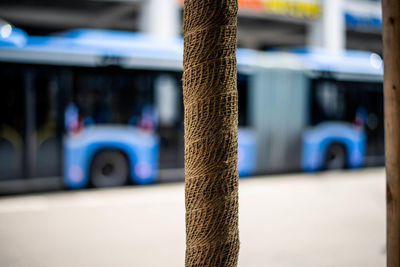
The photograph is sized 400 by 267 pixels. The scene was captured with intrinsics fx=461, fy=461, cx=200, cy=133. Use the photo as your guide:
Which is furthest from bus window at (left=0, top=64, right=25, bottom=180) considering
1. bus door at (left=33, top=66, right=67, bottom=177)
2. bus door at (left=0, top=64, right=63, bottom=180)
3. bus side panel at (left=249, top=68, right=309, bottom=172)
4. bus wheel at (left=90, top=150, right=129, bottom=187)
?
bus side panel at (left=249, top=68, right=309, bottom=172)

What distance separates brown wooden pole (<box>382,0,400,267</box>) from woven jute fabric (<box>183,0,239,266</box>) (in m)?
1.13

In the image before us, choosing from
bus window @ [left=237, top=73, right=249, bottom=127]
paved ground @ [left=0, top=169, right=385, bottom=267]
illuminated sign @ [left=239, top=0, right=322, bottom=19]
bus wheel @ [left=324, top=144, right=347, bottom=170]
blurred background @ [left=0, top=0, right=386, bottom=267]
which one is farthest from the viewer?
illuminated sign @ [left=239, top=0, right=322, bottom=19]

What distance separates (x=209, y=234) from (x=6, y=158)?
614 centimetres

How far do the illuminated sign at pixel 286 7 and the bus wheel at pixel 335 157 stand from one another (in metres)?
9.43

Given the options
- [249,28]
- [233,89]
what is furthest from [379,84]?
[249,28]

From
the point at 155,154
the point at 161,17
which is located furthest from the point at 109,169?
the point at 161,17

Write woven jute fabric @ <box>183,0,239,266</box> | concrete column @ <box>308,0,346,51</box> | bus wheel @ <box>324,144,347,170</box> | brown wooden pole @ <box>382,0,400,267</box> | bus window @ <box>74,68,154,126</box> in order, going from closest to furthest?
woven jute fabric @ <box>183,0,239,266</box>, brown wooden pole @ <box>382,0,400,267</box>, bus window @ <box>74,68,154,126</box>, bus wheel @ <box>324,144,347,170</box>, concrete column @ <box>308,0,346,51</box>

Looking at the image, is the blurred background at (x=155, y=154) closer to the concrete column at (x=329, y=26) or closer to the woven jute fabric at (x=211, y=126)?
the woven jute fabric at (x=211, y=126)

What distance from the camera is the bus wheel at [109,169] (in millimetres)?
9109

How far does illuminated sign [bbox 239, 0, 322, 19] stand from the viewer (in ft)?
63.9

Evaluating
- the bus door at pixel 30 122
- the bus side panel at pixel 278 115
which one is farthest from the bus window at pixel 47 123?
the bus side panel at pixel 278 115

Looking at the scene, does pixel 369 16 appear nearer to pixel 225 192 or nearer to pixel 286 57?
pixel 286 57

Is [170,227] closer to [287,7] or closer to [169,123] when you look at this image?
[169,123]

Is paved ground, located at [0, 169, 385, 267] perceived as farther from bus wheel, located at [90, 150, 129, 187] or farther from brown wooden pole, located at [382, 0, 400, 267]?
brown wooden pole, located at [382, 0, 400, 267]
